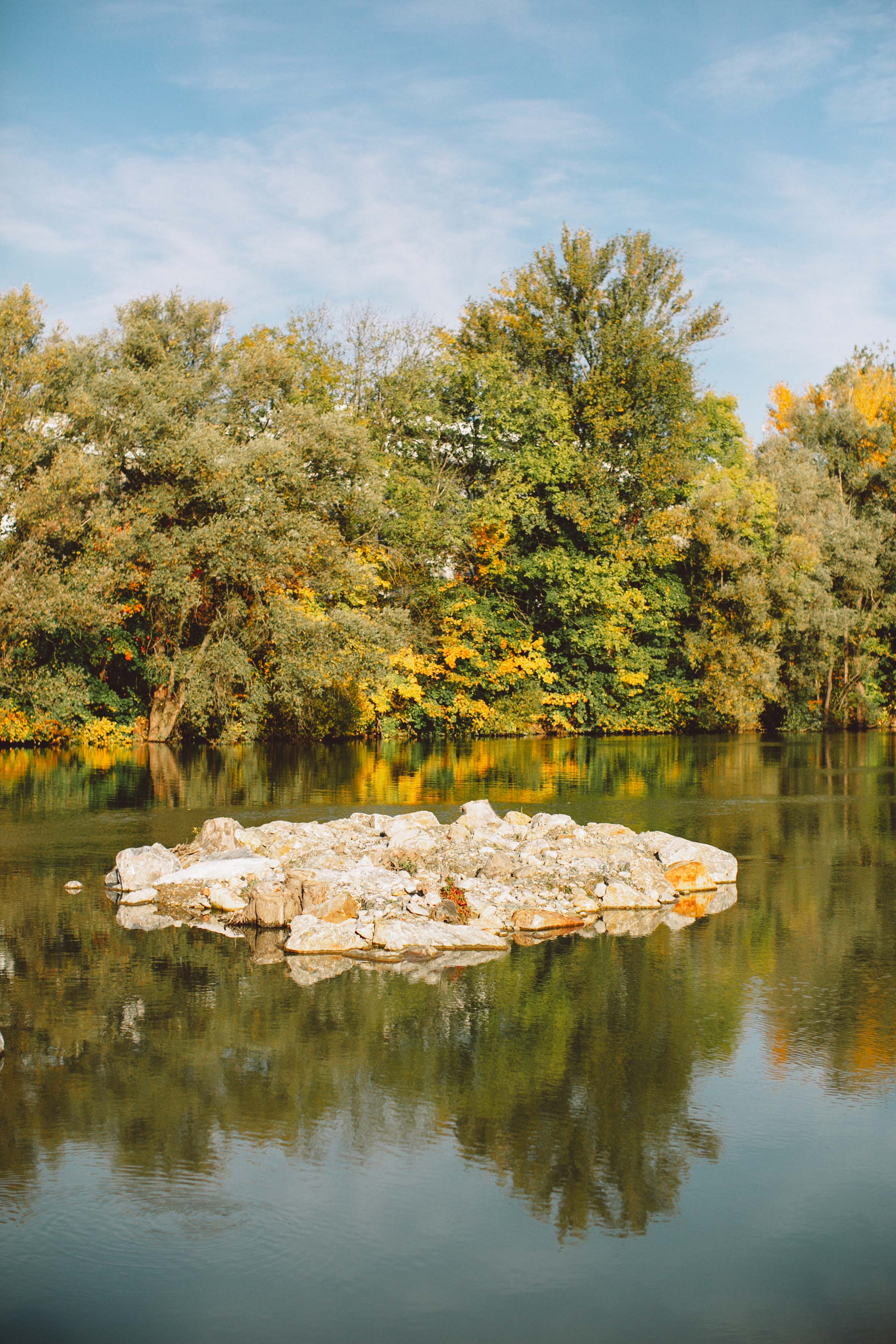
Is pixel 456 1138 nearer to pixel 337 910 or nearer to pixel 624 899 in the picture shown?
pixel 337 910

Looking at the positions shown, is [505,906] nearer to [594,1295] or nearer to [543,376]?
[594,1295]

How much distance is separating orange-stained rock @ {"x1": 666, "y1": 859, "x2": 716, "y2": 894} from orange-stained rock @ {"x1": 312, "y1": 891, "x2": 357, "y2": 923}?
447 centimetres

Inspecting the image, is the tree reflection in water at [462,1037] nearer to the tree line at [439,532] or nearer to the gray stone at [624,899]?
the gray stone at [624,899]

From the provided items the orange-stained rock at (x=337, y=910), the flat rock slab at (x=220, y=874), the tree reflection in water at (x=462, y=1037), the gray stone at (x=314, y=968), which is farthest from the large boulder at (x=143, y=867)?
the gray stone at (x=314, y=968)

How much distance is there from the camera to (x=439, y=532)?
4234cm

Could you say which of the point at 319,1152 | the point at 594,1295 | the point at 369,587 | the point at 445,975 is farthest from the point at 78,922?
the point at 369,587

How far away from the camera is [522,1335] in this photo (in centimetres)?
505

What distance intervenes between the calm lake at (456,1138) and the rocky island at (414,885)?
1.75ft

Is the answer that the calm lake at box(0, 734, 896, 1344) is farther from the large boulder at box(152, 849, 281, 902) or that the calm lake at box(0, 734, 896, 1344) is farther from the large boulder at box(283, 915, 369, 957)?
the large boulder at box(152, 849, 281, 902)

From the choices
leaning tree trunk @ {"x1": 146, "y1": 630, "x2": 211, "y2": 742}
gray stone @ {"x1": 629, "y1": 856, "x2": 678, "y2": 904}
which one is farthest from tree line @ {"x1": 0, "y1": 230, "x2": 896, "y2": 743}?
gray stone @ {"x1": 629, "y1": 856, "x2": 678, "y2": 904}

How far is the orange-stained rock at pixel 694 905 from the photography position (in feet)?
44.1

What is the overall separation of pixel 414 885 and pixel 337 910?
1.02 meters

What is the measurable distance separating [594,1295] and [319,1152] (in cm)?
200

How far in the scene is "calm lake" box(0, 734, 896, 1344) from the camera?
5.32 metres
